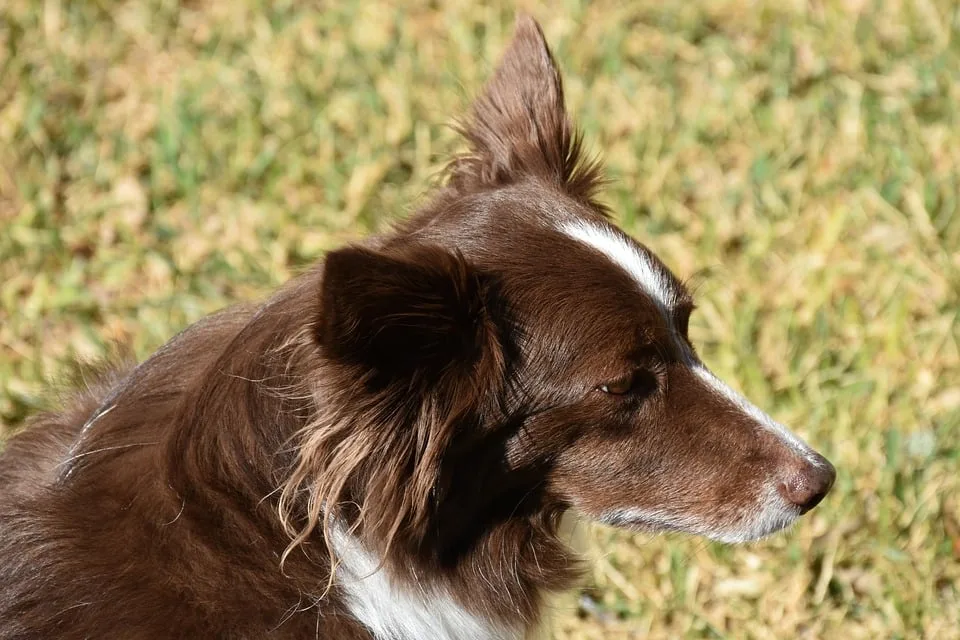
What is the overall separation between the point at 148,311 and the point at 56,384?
157 centimetres

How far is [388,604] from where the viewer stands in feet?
10.9

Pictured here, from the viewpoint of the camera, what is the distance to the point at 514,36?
12.5ft

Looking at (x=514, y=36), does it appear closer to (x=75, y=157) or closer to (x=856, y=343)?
(x=856, y=343)

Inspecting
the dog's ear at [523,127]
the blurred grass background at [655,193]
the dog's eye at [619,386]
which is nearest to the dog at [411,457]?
the dog's eye at [619,386]

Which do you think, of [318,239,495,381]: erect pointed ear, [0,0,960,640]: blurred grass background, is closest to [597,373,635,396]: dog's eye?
[318,239,495,381]: erect pointed ear

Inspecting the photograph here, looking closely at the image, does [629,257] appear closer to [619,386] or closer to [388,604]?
[619,386]

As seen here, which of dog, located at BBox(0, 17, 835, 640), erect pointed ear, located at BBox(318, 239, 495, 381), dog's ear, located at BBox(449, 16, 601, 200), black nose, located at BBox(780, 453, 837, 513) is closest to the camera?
erect pointed ear, located at BBox(318, 239, 495, 381)

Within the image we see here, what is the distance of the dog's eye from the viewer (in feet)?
10.7

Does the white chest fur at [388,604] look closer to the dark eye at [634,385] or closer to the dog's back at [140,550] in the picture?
the dog's back at [140,550]

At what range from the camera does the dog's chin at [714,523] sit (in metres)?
3.49

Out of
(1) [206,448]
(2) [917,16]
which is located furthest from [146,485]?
(2) [917,16]

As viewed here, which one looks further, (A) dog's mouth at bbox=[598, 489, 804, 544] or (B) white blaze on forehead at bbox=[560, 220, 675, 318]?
(A) dog's mouth at bbox=[598, 489, 804, 544]

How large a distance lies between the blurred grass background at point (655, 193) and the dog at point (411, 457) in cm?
125

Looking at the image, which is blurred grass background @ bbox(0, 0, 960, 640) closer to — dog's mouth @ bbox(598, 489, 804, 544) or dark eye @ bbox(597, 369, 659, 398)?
dog's mouth @ bbox(598, 489, 804, 544)
